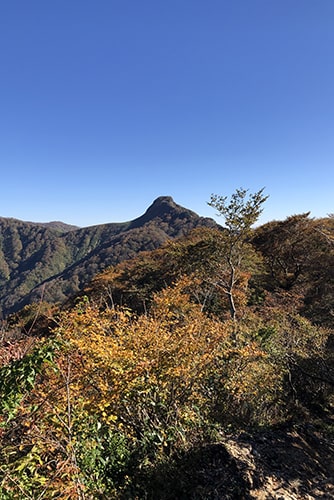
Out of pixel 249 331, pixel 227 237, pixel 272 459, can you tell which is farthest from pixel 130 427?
pixel 227 237

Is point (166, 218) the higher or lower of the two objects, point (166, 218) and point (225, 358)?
the higher

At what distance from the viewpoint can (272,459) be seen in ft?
16.5

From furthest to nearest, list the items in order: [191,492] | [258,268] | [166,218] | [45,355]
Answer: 1. [166,218]
2. [258,268]
3. [191,492]
4. [45,355]

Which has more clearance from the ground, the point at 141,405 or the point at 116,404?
the point at 116,404

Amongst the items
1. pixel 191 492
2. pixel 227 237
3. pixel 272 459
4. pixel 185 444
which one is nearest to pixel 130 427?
pixel 185 444

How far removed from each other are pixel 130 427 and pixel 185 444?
102 cm

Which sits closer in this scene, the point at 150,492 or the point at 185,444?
the point at 150,492

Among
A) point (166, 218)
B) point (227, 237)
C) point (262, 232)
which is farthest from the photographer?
A: point (166, 218)

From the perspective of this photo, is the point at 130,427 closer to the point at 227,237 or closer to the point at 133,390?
the point at 133,390

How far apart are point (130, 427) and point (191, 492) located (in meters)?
1.46

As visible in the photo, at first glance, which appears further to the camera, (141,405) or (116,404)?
(141,405)

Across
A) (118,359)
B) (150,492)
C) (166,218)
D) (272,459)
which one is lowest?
(150,492)

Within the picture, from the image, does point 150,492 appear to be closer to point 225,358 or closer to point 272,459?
point 272,459

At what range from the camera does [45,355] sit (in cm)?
345
